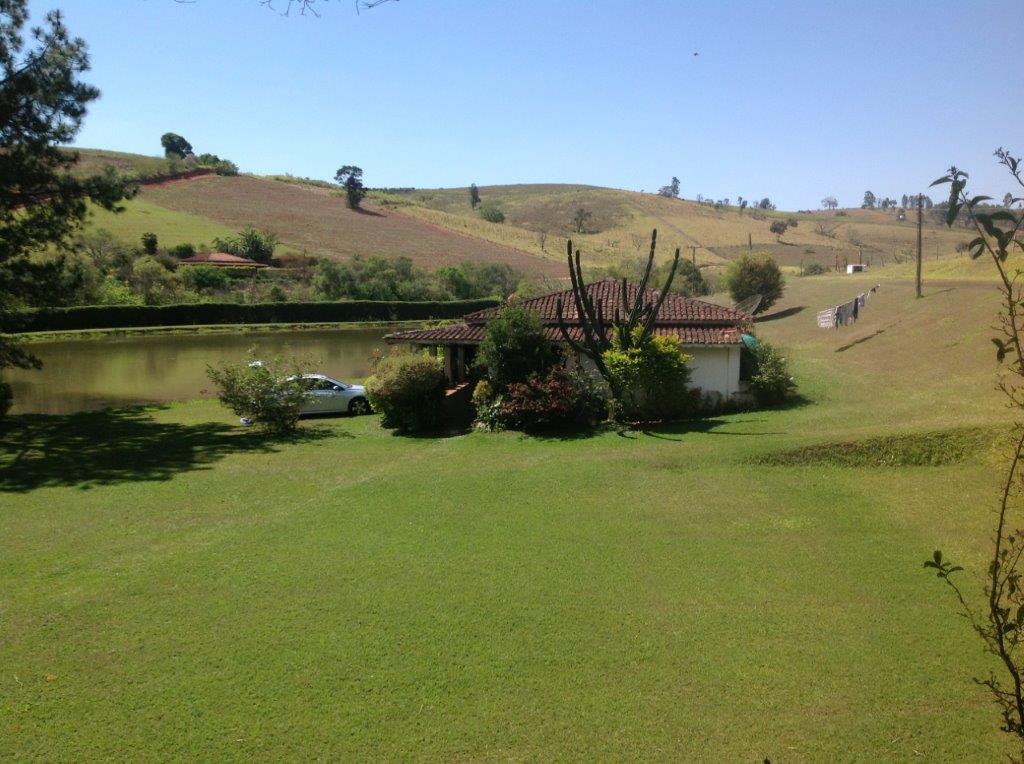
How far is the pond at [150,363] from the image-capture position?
107ft

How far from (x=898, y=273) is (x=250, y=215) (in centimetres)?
7754

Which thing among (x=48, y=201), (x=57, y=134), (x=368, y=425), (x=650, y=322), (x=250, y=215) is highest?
(x=250, y=215)

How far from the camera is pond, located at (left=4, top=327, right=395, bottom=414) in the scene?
32.6 meters

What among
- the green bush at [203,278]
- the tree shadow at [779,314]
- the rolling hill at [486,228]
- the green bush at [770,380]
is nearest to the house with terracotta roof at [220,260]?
the green bush at [203,278]

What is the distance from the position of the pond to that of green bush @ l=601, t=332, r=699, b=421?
1218 cm

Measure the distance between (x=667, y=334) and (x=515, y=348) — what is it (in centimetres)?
522

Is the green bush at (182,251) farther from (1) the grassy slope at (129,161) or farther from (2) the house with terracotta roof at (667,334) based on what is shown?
(2) the house with terracotta roof at (667,334)

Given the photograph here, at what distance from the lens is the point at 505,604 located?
32.2 ft

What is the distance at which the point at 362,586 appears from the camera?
34.5 feet

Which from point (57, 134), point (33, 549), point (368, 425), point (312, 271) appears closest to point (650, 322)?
point (368, 425)

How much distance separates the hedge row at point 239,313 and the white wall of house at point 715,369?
4769 centimetres

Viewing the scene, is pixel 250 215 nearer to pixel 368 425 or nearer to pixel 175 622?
pixel 368 425

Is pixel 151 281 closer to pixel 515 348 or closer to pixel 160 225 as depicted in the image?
pixel 160 225

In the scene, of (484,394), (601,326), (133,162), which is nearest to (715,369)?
(601,326)
